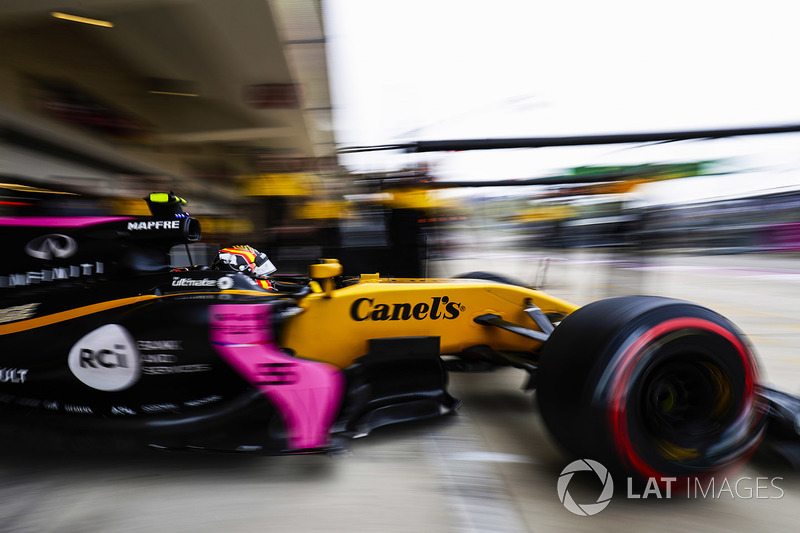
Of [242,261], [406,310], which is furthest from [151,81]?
[406,310]

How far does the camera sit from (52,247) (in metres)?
1.82

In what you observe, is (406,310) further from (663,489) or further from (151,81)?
(151,81)

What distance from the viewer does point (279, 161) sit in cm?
439

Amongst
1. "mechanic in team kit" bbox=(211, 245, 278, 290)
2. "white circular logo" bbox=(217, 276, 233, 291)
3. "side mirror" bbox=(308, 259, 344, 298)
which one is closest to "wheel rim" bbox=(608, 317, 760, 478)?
"side mirror" bbox=(308, 259, 344, 298)

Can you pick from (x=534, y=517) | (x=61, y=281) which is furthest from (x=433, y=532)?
(x=61, y=281)

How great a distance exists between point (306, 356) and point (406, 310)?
0.50 meters

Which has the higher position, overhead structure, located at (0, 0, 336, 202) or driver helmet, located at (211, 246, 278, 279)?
overhead structure, located at (0, 0, 336, 202)

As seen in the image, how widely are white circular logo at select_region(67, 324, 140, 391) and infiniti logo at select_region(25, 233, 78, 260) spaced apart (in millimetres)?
396

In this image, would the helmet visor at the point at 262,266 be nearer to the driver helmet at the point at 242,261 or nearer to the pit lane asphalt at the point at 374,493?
the driver helmet at the point at 242,261

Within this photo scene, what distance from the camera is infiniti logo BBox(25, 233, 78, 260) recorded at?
181cm

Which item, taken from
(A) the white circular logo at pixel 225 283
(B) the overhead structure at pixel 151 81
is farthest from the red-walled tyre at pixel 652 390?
(B) the overhead structure at pixel 151 81

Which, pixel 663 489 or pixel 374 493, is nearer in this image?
pixel 663 489

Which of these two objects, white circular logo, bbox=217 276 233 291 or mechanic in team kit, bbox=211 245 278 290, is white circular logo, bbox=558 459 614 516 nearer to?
white circular logo, bbox=217 276 233 291

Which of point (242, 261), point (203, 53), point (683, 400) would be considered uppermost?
point (203, 53)
